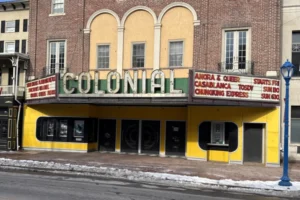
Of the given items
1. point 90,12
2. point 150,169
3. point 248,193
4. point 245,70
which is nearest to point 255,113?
point 245,70

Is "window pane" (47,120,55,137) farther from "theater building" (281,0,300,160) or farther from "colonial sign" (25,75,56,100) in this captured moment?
"theater building" (281,0,300,160)

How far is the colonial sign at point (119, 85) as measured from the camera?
17.7m

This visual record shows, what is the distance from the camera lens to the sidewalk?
13461mm

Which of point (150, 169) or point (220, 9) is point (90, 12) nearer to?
point (220, 9)

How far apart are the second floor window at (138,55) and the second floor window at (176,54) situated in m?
1.69

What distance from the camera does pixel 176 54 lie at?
21.2m

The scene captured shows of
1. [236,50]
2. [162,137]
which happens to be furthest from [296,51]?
[162,137]

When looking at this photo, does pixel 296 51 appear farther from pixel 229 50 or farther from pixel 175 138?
pixel 175 138

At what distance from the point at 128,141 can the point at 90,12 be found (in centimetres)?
827

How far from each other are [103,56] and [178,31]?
4.88 m

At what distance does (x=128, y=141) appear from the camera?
23031 mm

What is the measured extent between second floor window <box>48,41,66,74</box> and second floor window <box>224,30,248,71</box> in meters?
10.2

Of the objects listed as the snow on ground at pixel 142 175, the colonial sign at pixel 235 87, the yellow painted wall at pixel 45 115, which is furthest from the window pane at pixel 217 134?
the yellow painted wall at pixel 45 115

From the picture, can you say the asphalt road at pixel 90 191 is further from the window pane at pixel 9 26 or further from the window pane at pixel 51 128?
the window pane at pixel 9 26
